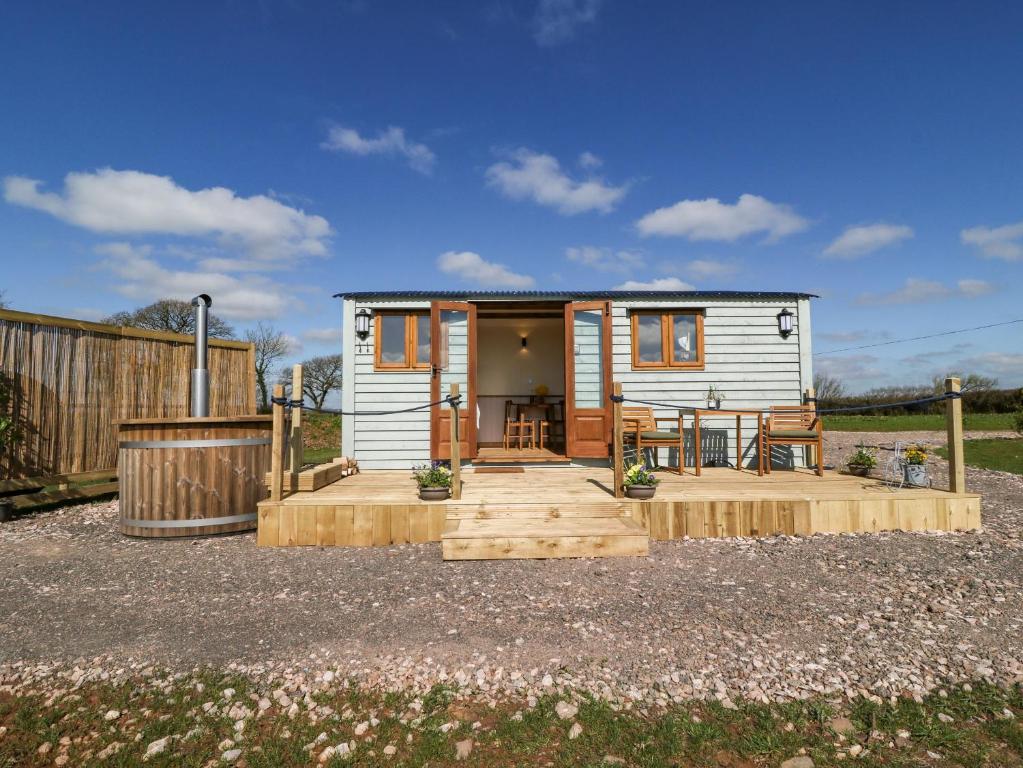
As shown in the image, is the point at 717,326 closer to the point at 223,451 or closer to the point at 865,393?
the point at 223,451

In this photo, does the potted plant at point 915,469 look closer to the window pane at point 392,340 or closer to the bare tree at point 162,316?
the window pane at point 392,340

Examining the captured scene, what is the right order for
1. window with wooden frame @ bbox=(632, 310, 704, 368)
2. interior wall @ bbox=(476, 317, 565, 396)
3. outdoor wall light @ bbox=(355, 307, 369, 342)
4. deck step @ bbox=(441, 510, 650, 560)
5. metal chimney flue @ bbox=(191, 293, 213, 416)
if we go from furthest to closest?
1. interior wall @ bbox=(476, 317, 565, 396)
2. window with wooden frame @ bbox=(632, 310, 704, 368)
3. outdoor wall light @ bbox=(355, 307, 369, 342)
4. metal chimney flue @ bbox=(191, 293, 213, 416)
5. deck step @ bbox=(441, 510, 650, 560)

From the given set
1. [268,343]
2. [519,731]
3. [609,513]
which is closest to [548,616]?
[519,731]

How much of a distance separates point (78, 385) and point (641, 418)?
7.14m

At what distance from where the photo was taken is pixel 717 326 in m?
6.90

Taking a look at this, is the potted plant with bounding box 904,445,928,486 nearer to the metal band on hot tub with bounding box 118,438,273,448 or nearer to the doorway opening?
the doorway opening

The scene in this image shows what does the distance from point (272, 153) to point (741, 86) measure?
31.0 ft

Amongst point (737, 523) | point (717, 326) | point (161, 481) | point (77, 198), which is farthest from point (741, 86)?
point (77, 198)

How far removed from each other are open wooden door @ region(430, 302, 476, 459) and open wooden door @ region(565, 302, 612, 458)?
1.30m

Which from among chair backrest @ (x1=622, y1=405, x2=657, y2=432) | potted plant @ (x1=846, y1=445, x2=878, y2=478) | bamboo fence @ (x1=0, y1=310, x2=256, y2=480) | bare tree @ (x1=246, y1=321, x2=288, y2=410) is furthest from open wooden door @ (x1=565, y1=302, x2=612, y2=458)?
bare tree @ (x1=246, y1=321, x2=288, y2=410)

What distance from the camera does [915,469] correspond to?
5023 mm

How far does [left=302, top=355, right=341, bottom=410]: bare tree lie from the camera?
66.7 feet

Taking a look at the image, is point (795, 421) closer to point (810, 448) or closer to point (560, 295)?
point (810, 448)

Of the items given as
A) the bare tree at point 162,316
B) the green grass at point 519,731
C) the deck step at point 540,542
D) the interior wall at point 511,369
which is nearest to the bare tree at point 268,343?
the bare tree at point 162,316
